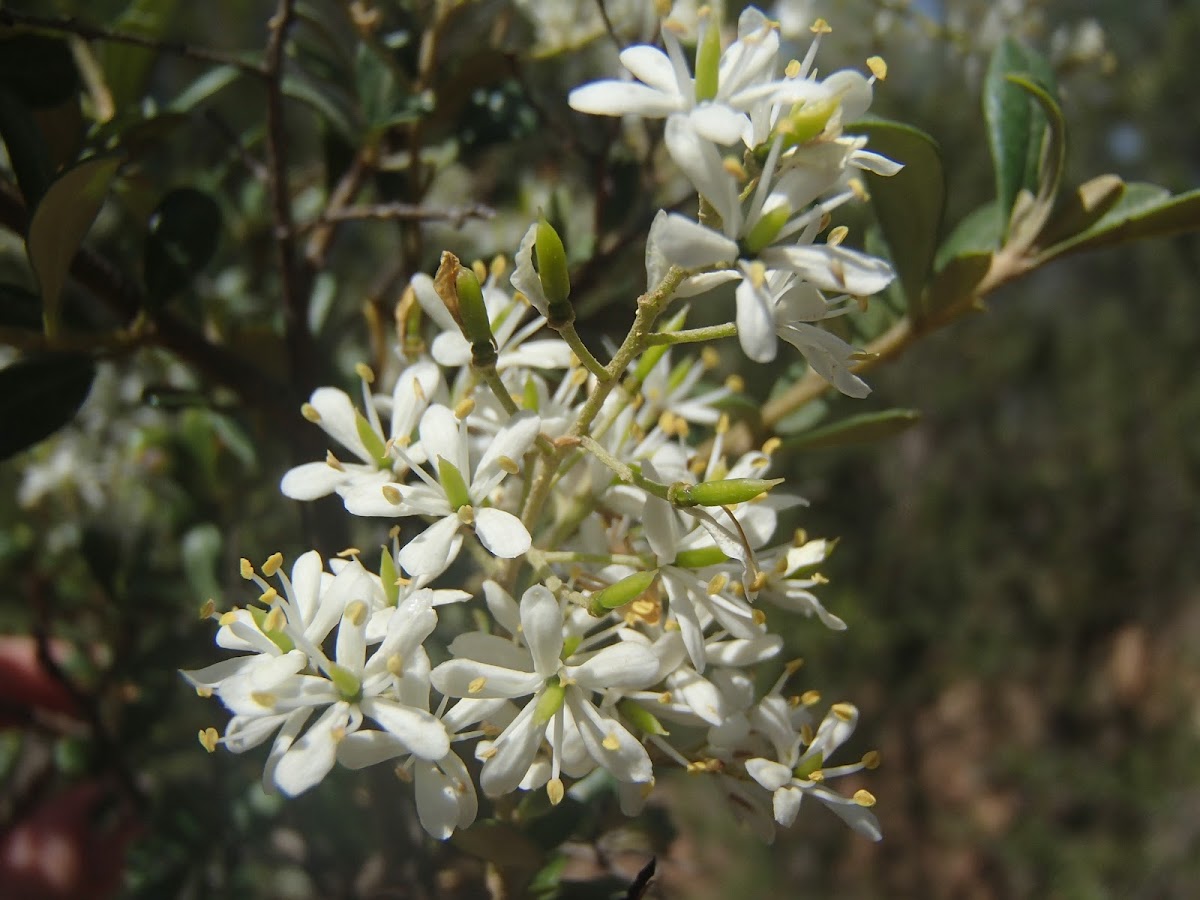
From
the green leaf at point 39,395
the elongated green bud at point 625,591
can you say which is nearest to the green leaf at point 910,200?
the elongated green bud at point 625,591

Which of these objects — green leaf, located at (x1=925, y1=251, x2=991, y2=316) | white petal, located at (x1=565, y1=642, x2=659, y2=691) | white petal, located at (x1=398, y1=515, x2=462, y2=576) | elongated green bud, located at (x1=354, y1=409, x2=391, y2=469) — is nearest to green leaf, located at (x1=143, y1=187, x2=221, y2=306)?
elongated green bud, located at (x1=354, y1=409, x2=391, y2=469)

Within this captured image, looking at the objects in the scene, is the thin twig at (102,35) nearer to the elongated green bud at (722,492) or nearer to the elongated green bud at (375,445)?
the elongated green bud at (375,445)

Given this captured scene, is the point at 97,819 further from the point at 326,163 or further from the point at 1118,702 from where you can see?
the point at 1118,702

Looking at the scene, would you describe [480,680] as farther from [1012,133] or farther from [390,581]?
[1012,133]

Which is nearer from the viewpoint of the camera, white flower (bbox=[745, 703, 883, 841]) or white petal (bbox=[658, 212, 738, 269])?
white petal (bbox=[658, 212, 738, 269])

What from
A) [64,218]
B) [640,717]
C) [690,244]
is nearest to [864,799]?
[640,717]

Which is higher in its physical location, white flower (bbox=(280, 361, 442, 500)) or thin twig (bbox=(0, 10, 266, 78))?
thin twig (bbox=(0, 10, 266, 78))

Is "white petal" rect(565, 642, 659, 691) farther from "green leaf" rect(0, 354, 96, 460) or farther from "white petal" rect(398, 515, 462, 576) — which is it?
"green leaf" rect(0, 354, 96, 460)
